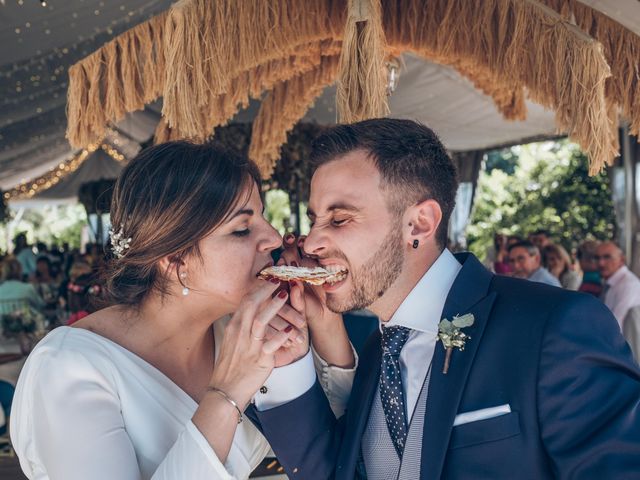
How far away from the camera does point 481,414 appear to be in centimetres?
174

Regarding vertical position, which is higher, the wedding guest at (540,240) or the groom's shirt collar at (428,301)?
the groom's shirt collar at (428,301)

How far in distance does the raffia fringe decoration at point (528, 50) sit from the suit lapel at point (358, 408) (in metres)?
1.05

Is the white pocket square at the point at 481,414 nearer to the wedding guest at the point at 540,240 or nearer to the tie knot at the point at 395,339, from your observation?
the tie knot at the point at 395,339

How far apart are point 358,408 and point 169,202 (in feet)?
2.85

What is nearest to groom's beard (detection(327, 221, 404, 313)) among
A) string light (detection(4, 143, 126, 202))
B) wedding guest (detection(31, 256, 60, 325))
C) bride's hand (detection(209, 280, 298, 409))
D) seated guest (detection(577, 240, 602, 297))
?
bride's hand (detection(209, 280, 298, 409))

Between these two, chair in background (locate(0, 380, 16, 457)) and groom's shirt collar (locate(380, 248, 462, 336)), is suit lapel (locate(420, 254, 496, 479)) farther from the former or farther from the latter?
chair in background (locate(0, 380, 16, 457))

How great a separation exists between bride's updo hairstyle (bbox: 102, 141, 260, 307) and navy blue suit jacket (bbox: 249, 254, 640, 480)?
774 mm

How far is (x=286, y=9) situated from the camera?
2.93 metres

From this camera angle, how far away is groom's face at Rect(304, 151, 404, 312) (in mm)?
2055

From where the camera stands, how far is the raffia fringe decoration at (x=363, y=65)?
2.50 metres

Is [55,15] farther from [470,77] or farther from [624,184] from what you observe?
[624,184]

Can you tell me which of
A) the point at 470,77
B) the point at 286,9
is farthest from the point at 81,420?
Answer: the point at 470,77

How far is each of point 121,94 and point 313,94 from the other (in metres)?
1.37

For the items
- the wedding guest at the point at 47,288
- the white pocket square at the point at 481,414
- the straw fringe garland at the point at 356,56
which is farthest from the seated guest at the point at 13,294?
the white pocket square at the point at 481,414
